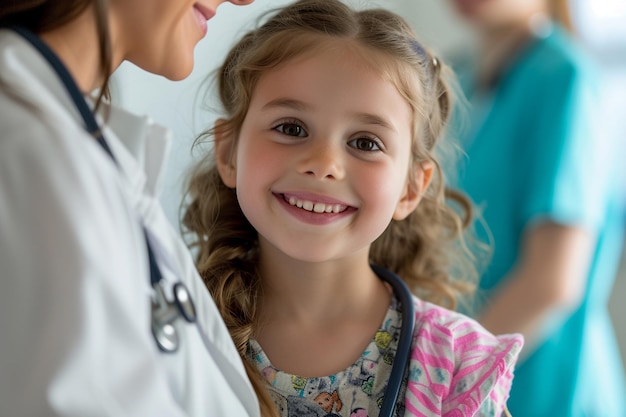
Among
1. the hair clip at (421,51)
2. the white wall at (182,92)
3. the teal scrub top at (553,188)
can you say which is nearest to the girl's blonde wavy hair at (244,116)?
the hair clip at (421,51)

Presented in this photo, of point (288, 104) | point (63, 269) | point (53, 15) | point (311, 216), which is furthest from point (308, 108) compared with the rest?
point (63, 269)

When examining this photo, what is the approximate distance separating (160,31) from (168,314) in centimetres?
32

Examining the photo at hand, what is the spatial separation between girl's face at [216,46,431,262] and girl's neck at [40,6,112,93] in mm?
316

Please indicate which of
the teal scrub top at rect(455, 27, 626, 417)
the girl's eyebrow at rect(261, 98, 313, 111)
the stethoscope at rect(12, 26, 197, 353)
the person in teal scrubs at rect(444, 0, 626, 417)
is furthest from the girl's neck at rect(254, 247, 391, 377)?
the teal scrub top at rect(455, 27, 626, 417)

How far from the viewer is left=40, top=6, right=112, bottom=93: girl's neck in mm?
863

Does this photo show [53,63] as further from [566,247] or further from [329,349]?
[566,247]

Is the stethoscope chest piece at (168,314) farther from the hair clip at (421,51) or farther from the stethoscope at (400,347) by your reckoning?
the hair clip at (421,51)

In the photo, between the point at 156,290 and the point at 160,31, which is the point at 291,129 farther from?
→ the point at 156,290

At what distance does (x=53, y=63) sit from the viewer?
79 cm

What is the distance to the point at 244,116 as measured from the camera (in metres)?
1.22

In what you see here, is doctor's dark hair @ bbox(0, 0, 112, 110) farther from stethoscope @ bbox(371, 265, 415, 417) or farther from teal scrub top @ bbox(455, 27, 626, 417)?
teal scrub top @ bbox(455, 27, 626, 417)

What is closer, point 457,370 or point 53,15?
point 53,15

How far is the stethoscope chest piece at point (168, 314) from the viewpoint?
2.69 ft

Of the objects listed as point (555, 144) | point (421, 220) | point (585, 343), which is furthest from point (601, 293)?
point (421, 220)
